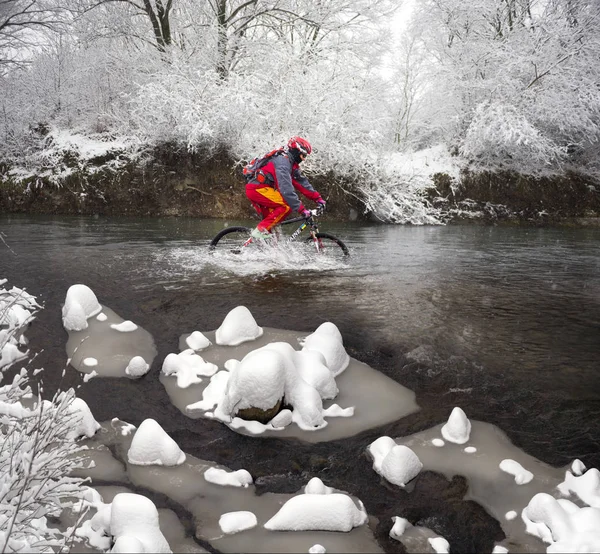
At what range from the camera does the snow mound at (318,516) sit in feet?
7.50

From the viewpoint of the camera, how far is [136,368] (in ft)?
12.5

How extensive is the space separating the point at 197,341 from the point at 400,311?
2.42m

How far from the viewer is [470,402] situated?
3406mm

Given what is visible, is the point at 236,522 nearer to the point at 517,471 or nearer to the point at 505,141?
the point at 517,471

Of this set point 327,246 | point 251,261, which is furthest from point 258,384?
point 327,246

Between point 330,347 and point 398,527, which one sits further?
point 330,347

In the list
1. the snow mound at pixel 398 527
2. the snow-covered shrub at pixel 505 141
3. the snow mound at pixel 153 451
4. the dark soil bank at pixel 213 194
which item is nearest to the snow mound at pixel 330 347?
the snow mound at pixel 153 451

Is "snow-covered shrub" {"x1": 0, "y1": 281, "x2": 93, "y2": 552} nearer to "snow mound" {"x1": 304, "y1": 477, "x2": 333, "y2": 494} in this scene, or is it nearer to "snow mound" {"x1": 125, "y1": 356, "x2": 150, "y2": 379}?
"snow mound" {"x1": 304, "y1": 477, "x2": 333, "y2": 494}

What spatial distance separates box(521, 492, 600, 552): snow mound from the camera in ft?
6.92

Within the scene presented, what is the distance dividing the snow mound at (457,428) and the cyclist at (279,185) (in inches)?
186

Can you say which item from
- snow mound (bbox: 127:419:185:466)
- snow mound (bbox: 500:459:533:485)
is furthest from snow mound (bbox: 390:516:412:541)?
snow mound (bbox: 127:419:185:466)

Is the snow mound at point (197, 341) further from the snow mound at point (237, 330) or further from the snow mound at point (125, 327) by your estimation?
the snow mound at point (125, 327)

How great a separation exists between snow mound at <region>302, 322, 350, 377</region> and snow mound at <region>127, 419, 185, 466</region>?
145 cm

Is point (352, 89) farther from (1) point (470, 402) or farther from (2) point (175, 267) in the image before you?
(1) point (470, 402)
